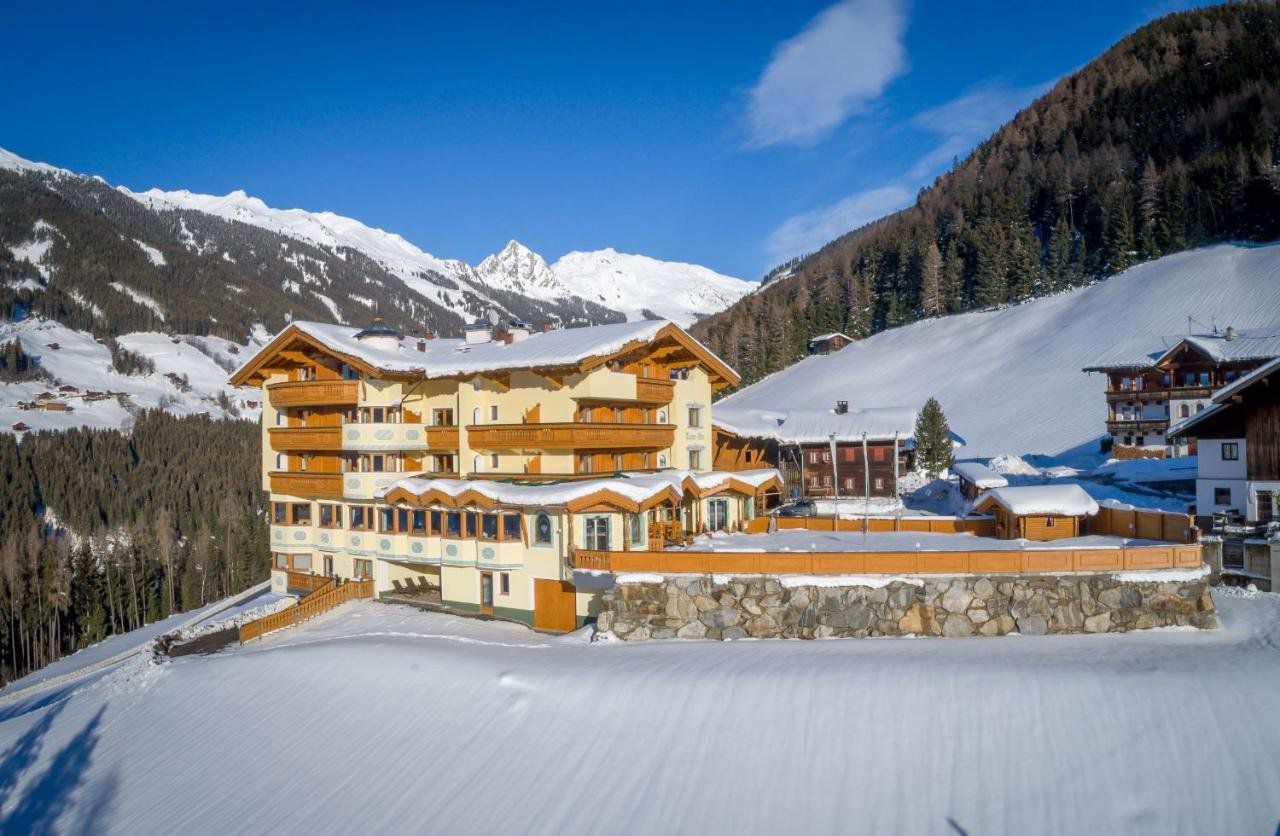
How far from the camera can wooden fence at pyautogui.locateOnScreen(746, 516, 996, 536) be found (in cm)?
2869

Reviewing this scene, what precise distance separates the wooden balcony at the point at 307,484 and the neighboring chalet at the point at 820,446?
70.5 feet

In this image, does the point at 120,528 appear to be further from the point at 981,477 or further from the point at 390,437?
the point at 981,477

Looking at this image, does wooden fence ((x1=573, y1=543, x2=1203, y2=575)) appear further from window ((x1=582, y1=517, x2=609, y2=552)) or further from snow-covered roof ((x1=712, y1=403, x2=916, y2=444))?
snow-covered roof ((x1=712, y1=403, x2=916, y2=444))

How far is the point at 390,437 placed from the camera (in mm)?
31422

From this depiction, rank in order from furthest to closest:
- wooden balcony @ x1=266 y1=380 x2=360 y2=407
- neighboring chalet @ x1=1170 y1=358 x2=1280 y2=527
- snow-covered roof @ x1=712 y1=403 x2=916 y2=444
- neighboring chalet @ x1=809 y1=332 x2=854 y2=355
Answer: neighboring chalet @ x1=809 y1=332 x2=854 y2=355
snow-covered roof @ x1=712 y1=403 x2=916 y2=444
wooden balcony @ x1=266 y1=380 x2=360 y2=407
neighboring chalet @ x1=1170 y1=358 x2=1280 y2=527

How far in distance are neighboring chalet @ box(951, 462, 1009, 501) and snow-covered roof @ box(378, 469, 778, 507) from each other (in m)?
13.7

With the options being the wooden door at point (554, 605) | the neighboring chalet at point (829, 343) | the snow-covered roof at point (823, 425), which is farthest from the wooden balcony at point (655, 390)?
the neighboring chalet at point (829, 343)

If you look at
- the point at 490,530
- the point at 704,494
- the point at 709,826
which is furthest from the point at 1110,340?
the point at 709,826

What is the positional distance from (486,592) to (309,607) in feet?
23.1

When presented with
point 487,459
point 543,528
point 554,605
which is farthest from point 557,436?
point 554,605

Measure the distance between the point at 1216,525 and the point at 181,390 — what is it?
17172cm

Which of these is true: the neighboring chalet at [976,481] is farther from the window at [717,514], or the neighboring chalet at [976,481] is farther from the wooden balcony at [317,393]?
the wooden balcony at [317,393]

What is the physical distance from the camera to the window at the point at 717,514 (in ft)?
106

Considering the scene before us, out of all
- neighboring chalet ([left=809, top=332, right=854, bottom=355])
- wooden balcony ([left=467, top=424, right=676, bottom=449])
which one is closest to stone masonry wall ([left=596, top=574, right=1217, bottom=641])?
wooden balcony ([left=467, top=424, right=676, bottom=449])
